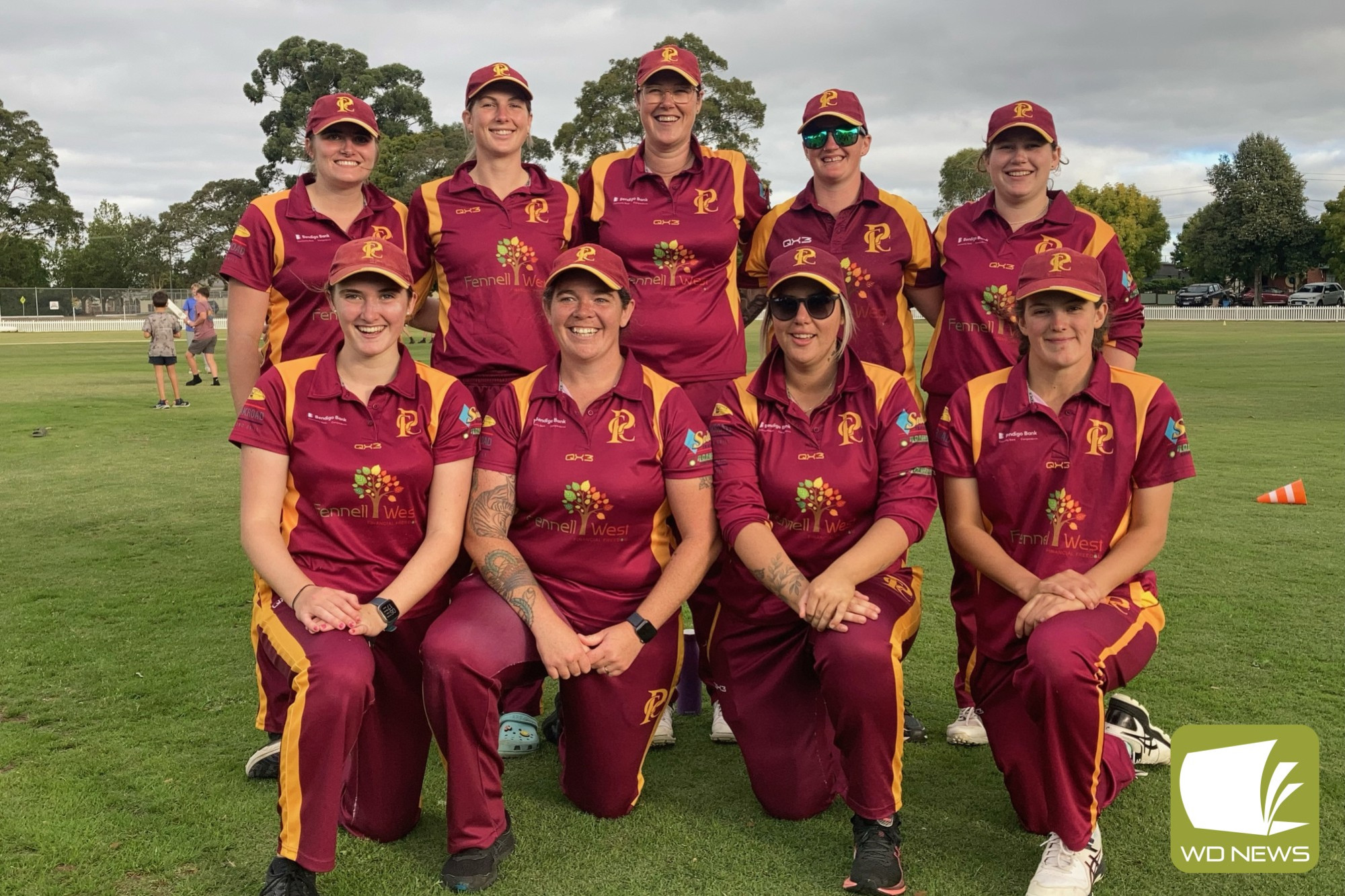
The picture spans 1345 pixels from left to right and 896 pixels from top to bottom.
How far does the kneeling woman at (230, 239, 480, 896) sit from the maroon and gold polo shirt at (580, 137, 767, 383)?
1.10 m

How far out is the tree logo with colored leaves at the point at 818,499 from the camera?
389 centimetres

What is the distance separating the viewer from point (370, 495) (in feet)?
12.2

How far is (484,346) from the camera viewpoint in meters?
4.58

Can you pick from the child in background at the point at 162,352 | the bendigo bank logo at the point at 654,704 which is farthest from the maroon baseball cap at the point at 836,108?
the child in background at the point at 162,352

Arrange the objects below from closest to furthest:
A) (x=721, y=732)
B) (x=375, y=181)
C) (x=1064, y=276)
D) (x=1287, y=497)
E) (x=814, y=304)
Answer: (x=1064, y=276), (x=814, y=304), (x=721, y=732), (x=1287, y=497), (x=375, y=181)

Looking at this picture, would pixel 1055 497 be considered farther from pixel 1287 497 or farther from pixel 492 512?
pixel 1287 497

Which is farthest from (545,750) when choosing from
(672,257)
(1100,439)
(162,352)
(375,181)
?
(375,181)

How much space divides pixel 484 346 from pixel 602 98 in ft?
150

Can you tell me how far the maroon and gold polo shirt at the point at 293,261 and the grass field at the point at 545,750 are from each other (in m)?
1.62

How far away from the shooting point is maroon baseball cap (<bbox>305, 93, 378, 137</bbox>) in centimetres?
446

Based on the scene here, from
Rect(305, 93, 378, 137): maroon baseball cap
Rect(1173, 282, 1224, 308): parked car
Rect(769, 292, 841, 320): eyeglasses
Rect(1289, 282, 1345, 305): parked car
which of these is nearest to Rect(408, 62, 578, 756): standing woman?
Rect(305, 93, 378, 137): maroon baseball cap

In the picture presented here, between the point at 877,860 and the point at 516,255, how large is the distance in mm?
2688

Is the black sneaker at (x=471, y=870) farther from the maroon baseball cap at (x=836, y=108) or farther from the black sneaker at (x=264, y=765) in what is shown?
the maroon baseball cap at (x=836, y=108)

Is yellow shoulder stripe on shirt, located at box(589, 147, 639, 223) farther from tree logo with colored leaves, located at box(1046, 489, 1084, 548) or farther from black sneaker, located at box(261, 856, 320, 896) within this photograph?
black sneaker, located at box(261, 856, 320, 896)
